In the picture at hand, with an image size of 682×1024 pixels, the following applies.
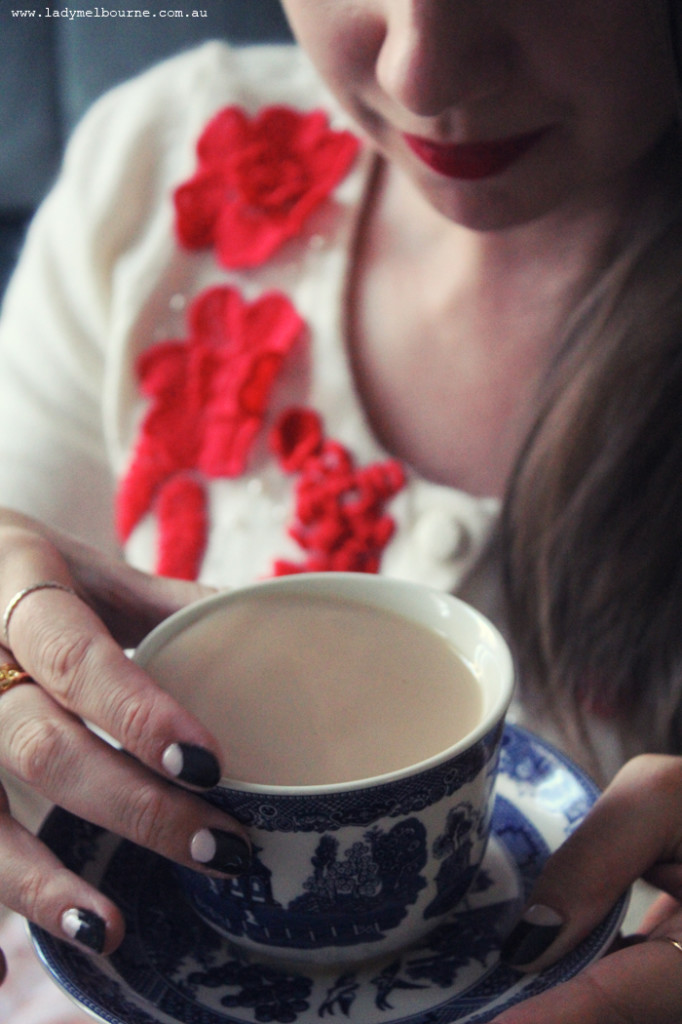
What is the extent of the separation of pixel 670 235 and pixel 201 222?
1.41 ft

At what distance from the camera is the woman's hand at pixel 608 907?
1.28ft

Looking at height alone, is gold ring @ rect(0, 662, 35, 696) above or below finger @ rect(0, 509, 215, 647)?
above

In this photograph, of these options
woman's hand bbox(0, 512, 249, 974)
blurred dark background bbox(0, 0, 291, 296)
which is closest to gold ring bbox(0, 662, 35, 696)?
woman's hand bbox(0, 512, 249, 974)

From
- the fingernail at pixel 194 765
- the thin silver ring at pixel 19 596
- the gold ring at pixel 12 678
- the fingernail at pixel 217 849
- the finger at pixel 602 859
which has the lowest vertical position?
the finger at pixel 602 859

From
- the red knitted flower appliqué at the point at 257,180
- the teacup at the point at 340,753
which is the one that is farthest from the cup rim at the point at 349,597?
the red knitted flower appliqué at the point at 257,180

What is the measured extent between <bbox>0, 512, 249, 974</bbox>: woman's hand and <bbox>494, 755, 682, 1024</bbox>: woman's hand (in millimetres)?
132

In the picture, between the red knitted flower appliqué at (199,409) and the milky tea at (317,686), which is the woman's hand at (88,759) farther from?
the red knitted flower appliqué at (199,409)

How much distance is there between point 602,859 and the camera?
430 mm

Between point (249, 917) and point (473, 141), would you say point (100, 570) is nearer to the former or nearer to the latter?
point (249, 917)

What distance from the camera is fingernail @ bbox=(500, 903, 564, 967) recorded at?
1.32 feet

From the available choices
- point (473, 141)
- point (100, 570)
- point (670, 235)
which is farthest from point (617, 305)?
point (100, 570)

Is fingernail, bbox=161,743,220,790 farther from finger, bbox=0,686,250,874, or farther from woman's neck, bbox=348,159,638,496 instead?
woman's neck, bbox=348,159,638,496

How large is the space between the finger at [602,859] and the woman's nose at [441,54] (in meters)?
0.39

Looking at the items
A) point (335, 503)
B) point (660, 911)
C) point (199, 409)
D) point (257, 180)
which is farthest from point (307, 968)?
point (257, 180)
